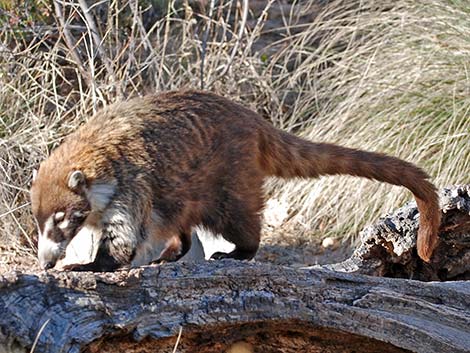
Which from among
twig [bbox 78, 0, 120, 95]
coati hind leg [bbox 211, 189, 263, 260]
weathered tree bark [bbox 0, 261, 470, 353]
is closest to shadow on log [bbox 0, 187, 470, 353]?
weathered tree bark [bbox 0, 261, 470, 353]

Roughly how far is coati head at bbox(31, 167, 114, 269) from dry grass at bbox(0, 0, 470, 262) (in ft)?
5.71

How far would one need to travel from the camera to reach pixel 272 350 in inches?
142

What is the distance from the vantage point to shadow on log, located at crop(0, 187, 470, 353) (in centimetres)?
302

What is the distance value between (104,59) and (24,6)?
76 cm

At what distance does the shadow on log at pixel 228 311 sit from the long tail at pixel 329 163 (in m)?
1.03

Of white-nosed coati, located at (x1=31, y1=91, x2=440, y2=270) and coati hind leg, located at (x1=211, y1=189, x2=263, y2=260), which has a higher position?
white-nosed coati, located at (x1=31, y1=91, x2=440, y2=270)

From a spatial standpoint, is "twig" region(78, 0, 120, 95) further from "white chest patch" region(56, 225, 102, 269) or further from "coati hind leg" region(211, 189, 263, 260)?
"coati hind leg" region(211, 189, 263, 260)

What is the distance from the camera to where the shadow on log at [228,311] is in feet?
9.91

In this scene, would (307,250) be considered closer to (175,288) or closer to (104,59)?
(104,59)

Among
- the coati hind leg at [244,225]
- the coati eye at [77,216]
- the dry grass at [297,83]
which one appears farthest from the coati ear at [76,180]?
the dry grass at [297,83]

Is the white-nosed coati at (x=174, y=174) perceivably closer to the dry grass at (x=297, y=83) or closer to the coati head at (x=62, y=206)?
the coati head at (x=62, y=206)

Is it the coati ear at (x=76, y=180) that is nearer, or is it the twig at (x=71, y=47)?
the coati ear at (x=76, y=180)

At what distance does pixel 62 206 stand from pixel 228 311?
1.32m

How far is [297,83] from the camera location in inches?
320
